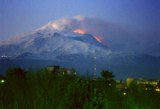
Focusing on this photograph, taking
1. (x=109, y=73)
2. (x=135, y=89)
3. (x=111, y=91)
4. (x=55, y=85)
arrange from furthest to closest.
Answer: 1. (x=109, y=73)
2. (x=135, y=89)
3. (x=111, y=91)
4. (x=55, y=85)

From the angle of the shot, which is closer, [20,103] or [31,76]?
[20,103]

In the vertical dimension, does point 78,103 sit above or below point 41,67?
below

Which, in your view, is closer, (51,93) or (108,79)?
(51,93)

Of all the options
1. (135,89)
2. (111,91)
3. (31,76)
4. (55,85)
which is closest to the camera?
(55,85)

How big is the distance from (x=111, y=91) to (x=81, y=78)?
234 cm

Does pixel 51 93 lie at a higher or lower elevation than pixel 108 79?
lower

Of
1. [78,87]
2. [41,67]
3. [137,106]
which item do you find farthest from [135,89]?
[78,87]

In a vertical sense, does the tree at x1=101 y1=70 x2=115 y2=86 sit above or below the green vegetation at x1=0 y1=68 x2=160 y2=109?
above

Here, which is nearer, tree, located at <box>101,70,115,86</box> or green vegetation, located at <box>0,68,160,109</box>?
green vegetation, located at <box>0,68,160,109</box>

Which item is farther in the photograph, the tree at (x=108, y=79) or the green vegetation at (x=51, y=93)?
the tree at (x=108, y=79)

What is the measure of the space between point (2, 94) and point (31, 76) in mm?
950

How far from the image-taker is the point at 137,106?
13172mm

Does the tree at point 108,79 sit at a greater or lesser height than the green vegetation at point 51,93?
greater

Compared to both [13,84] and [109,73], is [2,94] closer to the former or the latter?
[13,84]
